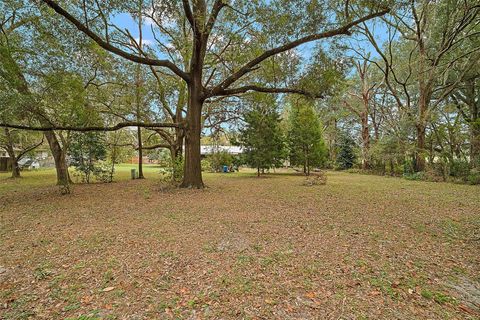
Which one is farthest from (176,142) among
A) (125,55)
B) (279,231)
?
(279,231)

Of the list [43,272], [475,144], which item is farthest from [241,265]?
[475,144]

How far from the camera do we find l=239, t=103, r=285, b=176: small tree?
1415 centimetres

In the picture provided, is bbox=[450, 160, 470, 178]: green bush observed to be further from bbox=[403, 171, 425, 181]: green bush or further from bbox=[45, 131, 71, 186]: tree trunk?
bbox=[45, 131, 71, 186]: tree trunk

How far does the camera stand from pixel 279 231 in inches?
158

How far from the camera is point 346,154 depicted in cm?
2370

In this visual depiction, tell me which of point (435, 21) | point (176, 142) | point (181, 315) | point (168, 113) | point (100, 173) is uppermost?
point (435, 21)

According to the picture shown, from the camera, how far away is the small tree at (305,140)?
55.5 ft

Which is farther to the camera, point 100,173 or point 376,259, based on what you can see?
point 100,173

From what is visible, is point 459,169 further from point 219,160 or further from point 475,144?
point 219,160

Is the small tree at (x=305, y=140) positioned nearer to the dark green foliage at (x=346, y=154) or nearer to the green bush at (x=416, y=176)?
the green bush at (x=416, y=176)

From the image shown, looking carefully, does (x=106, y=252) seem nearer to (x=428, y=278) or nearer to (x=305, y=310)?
(x=305, y=310)

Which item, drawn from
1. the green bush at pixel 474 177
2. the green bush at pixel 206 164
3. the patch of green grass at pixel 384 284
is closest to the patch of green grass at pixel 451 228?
the patch of green grass at pixel 384 284

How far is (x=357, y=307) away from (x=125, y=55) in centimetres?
799

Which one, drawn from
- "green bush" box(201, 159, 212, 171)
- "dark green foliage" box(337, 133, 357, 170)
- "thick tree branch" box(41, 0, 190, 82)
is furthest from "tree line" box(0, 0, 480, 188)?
"dark green foliage" box(337, 133, 357, 170)
